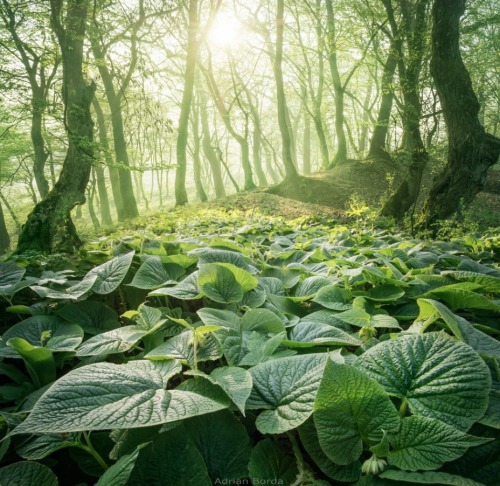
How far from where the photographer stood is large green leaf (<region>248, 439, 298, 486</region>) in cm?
66

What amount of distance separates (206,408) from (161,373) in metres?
0.23

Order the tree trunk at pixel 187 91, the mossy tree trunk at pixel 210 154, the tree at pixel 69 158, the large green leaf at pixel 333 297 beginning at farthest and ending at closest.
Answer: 1. the mossy tree trunk at pixel 210 154
2. the tree trunk at pixel 187 91
3. the tree at pixel 69 158
4. the large green leaf at pixel 333 297

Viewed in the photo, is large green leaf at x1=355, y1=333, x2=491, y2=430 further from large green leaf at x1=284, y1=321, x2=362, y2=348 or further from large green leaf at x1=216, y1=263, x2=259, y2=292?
large green leaf at x1=216, y1=263, x2=259, y2=292

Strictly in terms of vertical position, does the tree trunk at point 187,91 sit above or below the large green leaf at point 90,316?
above

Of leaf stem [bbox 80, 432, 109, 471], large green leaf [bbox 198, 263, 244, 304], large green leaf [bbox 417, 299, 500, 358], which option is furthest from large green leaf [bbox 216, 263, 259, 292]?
leaf stem [bbox 80, 432, 109, 471]

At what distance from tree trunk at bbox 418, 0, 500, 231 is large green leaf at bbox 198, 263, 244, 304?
4554 millimetres

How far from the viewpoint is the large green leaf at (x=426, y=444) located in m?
0.58

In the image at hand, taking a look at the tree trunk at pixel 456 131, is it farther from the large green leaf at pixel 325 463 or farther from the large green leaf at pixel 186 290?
the large green leaf at pixel 325 463

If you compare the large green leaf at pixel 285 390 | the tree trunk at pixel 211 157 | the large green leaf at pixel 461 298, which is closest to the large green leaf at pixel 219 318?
the large green leaf at pixel 285 390

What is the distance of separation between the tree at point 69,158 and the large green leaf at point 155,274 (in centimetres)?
403

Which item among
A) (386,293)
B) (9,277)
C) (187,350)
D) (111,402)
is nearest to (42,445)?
(111,402)

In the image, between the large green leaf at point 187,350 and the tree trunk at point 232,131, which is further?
the tree trunk at point 232,131

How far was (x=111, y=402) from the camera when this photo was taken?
670 millimetres

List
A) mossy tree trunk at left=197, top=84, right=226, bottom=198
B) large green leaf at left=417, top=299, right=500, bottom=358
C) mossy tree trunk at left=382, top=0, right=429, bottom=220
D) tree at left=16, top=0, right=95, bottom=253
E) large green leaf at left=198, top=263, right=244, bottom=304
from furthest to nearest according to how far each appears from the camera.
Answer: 1. mossy tree trunk at left=197, top=84, right=226, bottom=198
2. mossy tree trunk at left=382, top=0, right=429, bottom=220
3. tree at left=16, top=0, right=95, bottom=253
4. large green leaf at left=198, top=263, right=244, bottom=304
5. large green leaf at left=417, top=299, right=500, bottom=358
